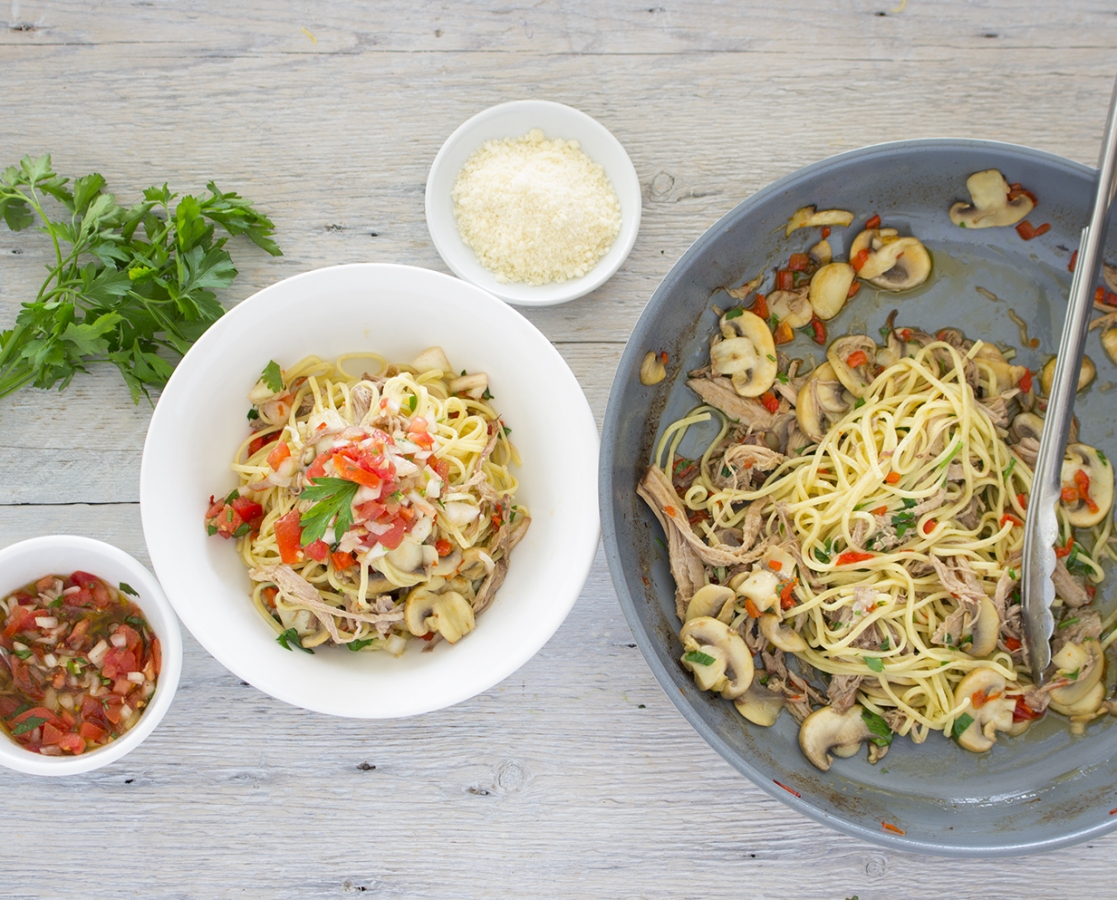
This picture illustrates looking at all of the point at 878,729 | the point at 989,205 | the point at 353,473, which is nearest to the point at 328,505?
the point at 353,473

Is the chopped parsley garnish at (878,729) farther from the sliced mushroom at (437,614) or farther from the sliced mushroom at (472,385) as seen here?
the sliced mushroom at (472,385)

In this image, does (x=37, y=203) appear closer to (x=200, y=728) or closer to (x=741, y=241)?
(x=200, y=728)

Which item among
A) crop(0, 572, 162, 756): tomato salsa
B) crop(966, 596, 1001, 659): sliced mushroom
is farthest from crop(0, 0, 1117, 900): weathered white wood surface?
crop(966, 596, 1001, 659): sliced mushroom

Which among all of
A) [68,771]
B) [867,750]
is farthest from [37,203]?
[867,750]

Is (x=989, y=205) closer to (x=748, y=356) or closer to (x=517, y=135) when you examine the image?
(x=748, y=356)

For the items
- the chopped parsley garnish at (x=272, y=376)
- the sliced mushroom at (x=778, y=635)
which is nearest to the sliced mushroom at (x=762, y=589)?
the sliced mushroom at (x=778, y=635)

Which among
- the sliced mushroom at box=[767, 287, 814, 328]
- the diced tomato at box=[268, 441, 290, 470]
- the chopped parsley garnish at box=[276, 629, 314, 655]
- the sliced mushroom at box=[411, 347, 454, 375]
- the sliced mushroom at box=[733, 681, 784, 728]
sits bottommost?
the sliced mushroom at box=[733, 681, 784, 728]

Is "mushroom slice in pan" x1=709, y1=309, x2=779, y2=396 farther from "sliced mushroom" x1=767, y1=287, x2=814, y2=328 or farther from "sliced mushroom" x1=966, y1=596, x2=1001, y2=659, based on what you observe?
"sliced mushroom" x1=966, y1=596, x2=1001, y2=659
